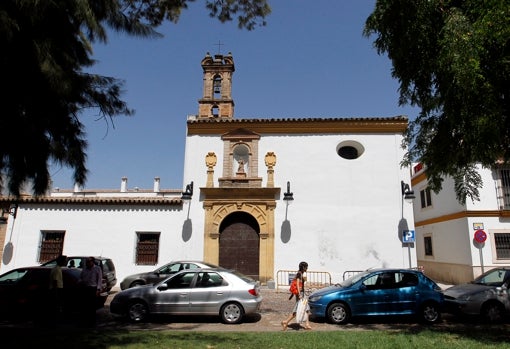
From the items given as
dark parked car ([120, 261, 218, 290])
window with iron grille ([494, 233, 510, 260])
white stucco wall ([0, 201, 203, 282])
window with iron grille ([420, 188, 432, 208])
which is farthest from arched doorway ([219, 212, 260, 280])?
window with iron grille ([420, 188, 432, 208])

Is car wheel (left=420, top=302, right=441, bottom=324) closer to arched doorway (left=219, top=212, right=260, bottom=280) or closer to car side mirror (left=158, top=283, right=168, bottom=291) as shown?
car side mirror (left=158, top=283, right=168, bottom=291)

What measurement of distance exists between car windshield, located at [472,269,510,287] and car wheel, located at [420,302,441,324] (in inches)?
75.8

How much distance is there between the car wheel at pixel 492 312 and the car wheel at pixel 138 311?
8.54m

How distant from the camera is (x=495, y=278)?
10664mm

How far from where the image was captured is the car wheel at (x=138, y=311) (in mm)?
9828

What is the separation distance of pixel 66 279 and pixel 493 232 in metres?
16.9

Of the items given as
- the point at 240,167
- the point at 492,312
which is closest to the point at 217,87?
the point at 240,167

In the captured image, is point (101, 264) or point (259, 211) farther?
point (259, 211)

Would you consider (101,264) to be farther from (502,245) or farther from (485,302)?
(502,245)

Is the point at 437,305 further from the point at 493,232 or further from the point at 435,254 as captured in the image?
the point at 435,254

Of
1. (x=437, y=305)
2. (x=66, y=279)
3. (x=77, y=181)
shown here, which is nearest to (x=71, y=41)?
(x=77, y=181)

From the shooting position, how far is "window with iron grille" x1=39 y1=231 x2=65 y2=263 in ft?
55.5

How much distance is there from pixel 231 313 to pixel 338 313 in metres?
2.65

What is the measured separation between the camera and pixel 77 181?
15.9 ft
